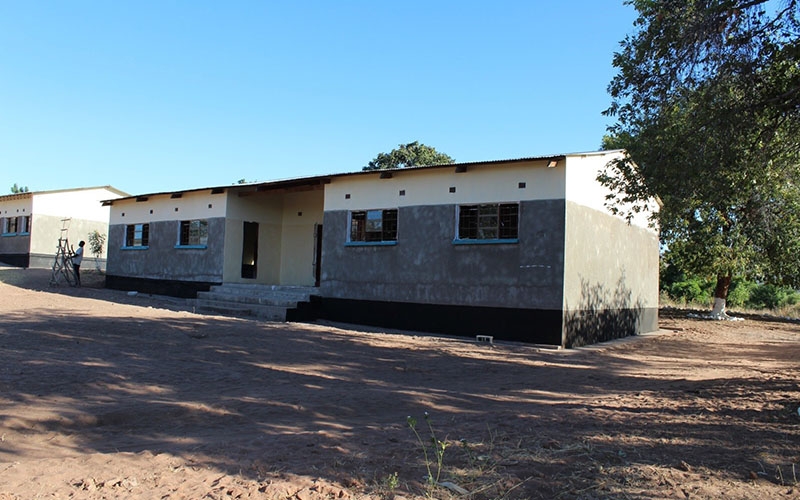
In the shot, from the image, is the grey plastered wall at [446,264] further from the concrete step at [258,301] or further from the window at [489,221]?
the concrete step at [258,301]

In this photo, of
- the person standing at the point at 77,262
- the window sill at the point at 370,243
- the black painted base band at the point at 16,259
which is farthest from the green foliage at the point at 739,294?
the black painted base band at the point at 16,259

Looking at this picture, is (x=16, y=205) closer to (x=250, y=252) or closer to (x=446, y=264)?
(x=250, y=252)

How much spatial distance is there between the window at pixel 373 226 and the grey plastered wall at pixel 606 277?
4.79 meters

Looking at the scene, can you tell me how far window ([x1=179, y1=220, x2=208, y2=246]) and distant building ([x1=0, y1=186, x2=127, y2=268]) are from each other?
11334 millimetres

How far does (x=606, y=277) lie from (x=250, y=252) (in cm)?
1192

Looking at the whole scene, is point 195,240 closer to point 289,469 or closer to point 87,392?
point 87,392

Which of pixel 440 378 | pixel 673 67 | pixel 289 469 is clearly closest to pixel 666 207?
pixel 673 67

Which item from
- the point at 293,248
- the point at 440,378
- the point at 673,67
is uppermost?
the point at 673,67

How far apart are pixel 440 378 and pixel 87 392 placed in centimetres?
493

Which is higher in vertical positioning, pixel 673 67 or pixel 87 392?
pixel 673 67

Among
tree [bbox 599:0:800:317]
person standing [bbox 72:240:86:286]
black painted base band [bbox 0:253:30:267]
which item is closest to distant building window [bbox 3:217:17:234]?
black painted base band [bbox 0:253:30:267]

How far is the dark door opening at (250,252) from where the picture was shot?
20.8m

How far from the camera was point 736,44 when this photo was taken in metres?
8.77

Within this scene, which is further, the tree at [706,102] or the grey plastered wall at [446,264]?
the grey plastered wall at [446,264]
